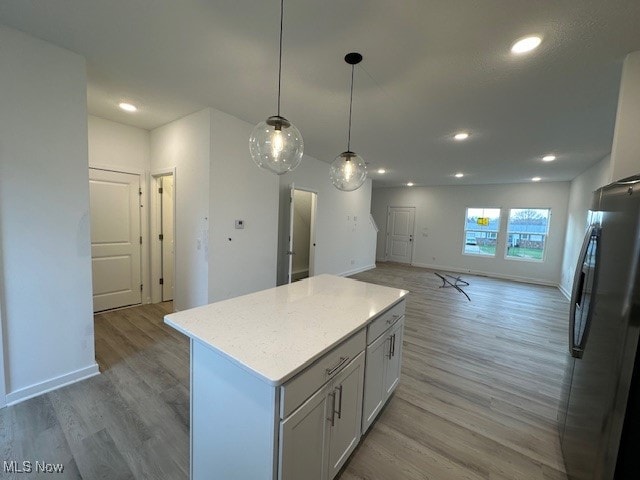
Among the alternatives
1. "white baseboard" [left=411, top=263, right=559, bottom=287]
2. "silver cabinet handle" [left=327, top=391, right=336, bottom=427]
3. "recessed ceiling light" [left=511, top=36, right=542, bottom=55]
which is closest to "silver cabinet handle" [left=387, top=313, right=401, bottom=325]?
"silver cabinet handle" [left=327, top=391, right=336, bottom=427]

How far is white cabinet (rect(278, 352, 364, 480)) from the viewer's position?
3.45 ft

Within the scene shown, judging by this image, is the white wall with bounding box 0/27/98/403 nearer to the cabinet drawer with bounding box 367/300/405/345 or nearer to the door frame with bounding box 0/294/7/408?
the door frame with bounding box 0/294/7/408

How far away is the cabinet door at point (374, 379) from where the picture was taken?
1.65 m

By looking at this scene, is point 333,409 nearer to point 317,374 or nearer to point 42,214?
point 317,374

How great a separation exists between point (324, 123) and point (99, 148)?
3026mm

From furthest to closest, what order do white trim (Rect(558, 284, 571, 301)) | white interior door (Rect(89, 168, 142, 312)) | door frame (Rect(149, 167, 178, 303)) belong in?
white trim (Rect(558, 284, 571, 301)), door frame (Rect(149, 167, 178, 303)), white interior door (Rect(89, 168, 142, 312))

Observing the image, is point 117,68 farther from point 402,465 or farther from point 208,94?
point 402,465

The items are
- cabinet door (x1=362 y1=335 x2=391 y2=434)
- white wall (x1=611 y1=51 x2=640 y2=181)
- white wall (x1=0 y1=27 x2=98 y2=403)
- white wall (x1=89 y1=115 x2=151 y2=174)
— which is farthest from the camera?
white wall (x1=89 y1=115 x2=151 y2=174)

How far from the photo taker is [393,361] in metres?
2.02

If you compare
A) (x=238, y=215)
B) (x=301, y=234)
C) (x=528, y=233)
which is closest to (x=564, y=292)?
(x=528, y=233)

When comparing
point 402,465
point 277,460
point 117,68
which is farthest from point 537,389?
point 117,68

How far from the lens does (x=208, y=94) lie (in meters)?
2.72

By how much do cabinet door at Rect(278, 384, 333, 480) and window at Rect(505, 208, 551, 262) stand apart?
807 cm

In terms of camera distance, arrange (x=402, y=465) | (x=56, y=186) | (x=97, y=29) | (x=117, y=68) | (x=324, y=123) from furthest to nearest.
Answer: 1. (x=324, y=123)
2. (x=117, y=68)
3. (x=56, y=186)
4. (x=97, y=29)
5. (x=402, y=465)
